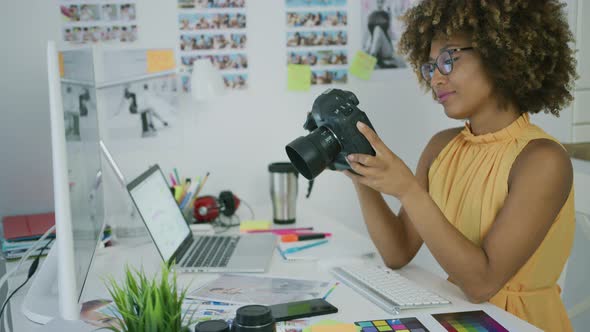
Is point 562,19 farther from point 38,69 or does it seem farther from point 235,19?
point 38,69

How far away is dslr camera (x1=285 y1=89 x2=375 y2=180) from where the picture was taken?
1.11 m

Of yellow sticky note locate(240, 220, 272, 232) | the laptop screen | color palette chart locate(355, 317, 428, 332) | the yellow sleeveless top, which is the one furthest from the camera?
yellow sticky note locate(240, 220, 272, 232)

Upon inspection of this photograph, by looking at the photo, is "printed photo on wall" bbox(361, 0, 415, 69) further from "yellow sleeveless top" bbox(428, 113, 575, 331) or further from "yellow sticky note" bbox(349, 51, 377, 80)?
"yellow sleeveless top" bbox(428, 113, 575, 331)

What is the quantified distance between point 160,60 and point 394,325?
1248 mm

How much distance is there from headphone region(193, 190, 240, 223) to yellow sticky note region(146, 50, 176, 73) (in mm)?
448

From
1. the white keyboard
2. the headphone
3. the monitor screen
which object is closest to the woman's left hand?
the white keyboard

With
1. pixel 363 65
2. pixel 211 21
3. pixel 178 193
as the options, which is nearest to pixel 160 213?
pixel 178 193

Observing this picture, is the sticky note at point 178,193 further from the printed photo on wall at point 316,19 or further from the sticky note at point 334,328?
the sticky note at point 334,328

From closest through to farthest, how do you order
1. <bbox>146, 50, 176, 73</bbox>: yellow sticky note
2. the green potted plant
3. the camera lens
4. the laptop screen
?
1. the green potted plant
2. the camera lens
3. the laptop screen
4. <bbox>146, 50, 176, 73</bbox>: yellow sticky note

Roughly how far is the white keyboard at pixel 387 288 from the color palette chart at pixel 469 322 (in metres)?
0.05

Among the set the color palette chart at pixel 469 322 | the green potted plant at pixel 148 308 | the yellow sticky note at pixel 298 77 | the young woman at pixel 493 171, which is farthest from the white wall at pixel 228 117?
the green potted plant at pixel 148 308

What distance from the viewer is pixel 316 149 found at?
Answer: 3.64 ft

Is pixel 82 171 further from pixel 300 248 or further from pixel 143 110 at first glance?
pixel 143 110

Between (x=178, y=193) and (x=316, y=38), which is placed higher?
(x=316, y=38)
